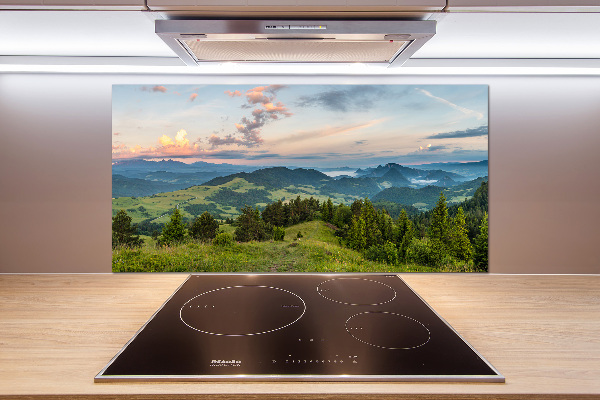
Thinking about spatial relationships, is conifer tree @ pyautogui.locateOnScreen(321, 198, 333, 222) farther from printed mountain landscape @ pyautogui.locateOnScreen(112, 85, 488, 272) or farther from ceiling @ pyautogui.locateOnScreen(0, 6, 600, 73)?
ceiling @ pyautogui.locateOnScreen(0, 6, 600, 73)

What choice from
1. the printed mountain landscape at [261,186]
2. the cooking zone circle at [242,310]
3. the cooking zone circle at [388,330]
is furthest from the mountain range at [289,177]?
the cooking zone circle at [388,330]

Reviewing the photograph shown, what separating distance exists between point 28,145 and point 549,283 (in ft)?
6.89

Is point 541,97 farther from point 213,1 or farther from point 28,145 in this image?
point 28,145

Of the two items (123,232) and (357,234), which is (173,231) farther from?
(357,234)

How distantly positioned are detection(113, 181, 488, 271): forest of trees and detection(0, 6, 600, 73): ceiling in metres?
0.60

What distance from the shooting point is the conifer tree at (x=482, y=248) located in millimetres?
1532

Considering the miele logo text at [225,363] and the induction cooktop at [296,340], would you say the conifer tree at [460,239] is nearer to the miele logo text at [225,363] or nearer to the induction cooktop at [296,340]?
the induction cooktop at [296,340]

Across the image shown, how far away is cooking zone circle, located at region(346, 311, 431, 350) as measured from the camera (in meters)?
0.78

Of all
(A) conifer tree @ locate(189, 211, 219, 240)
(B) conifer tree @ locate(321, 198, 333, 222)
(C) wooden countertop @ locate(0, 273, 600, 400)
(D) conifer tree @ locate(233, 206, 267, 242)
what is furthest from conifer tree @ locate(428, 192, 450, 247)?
(A) conifer tree @ locate(189, 211, 219, 240)

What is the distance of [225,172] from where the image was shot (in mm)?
1925

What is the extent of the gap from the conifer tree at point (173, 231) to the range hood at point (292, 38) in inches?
39.6

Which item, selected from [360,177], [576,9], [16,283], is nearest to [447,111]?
[360,177]

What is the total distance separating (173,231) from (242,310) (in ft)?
3.36

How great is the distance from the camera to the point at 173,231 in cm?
184
